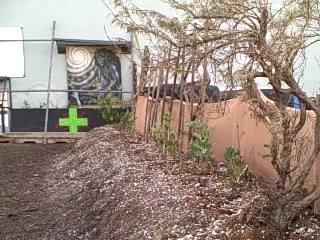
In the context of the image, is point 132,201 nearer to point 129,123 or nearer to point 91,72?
point 129,123

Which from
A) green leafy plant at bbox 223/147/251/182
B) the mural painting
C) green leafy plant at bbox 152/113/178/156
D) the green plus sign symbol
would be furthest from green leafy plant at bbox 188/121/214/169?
the mural painting

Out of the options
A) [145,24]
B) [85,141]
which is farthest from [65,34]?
[145,24]

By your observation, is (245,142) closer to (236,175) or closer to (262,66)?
(236,175)

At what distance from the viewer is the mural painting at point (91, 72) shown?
47.6ft

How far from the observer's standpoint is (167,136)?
804 centimetres

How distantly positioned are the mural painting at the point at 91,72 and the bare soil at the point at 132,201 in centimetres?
516

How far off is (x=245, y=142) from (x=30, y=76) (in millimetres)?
9255

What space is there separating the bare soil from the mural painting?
516 cm


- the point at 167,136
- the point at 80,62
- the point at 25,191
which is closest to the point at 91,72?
the point at 80,62

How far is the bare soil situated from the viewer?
14.3ft

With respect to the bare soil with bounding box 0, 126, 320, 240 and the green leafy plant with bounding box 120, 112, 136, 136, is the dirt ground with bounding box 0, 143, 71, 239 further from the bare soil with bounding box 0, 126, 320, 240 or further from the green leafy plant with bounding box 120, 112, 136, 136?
the green leafy plant with bounding box 120, 112, 136, 136

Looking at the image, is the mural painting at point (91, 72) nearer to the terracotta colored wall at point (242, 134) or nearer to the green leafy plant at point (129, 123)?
the green leafy plant at point (129, 123)

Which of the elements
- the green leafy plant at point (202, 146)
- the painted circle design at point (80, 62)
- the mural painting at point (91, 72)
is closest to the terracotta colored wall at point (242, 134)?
the green leafy plant at point (202, 146)

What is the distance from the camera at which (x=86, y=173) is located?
811 centimetres
